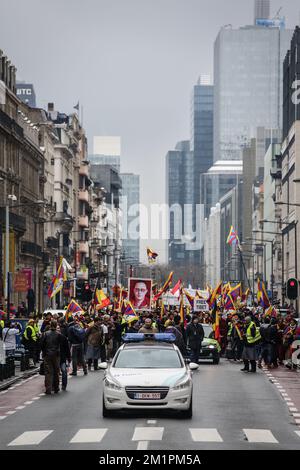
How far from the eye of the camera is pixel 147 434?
19.1 meters

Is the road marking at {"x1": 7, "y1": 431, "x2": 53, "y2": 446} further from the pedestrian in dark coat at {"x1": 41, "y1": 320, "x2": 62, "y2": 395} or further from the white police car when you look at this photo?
the pedestrian in dark coat at {"x1": 41, "y1": 320, "x2": 62, "y2": 395}

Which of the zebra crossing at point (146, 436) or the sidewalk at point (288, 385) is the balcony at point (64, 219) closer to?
the sidewalk at point (288, 385)

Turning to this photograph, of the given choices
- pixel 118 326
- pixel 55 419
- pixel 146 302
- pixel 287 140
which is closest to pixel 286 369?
pixel 118 326

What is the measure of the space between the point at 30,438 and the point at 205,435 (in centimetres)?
265

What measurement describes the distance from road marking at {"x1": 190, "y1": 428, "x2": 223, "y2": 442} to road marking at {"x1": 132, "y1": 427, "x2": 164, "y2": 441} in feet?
1.68

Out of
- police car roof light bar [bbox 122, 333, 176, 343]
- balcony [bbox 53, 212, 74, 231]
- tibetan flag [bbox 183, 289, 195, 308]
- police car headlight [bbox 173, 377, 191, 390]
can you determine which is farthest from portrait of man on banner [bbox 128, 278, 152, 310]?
balcony [bbox 53, 212, 74, 231]

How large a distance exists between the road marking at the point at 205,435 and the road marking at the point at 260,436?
47 centimetres

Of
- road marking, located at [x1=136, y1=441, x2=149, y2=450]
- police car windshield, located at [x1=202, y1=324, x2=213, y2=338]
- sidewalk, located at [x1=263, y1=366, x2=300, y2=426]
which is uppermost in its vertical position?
police car windshield, located at [x1=202, y1=324, x2=213, y2=338]

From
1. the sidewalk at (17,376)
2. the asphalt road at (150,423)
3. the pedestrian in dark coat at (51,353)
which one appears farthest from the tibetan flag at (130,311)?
the pedestrian in dark coat at (51,353)

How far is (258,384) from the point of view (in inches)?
1282

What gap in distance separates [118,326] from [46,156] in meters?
67.9

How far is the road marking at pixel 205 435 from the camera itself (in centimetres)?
1864

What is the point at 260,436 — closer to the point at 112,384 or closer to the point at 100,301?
the point at 112,384

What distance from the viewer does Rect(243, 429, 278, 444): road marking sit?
1869 centimetres
